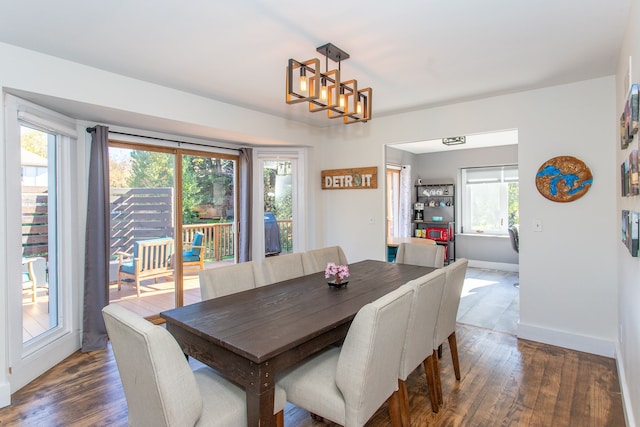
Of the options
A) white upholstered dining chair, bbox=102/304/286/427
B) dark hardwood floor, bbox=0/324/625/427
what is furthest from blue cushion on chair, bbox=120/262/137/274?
white upholstered dining chair, bbox=102/304/286/427

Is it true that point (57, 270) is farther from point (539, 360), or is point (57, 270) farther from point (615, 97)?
point (615, 97)

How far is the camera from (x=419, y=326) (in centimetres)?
198

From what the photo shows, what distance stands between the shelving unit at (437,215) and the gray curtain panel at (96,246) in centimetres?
581

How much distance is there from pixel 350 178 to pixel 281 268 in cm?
219

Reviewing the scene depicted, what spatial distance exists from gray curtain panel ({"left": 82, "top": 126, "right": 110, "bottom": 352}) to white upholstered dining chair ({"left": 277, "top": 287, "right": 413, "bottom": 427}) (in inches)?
98.3

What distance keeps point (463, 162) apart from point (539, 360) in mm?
4905

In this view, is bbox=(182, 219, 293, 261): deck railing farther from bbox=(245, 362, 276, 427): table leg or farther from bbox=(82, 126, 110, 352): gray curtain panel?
bbox=(245, 362, 276, 427): table leg

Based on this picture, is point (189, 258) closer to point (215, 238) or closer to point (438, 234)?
point (215, 238)

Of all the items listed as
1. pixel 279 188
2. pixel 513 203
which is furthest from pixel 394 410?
pixel 513 203

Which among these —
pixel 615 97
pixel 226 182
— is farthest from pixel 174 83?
pixel 615 97

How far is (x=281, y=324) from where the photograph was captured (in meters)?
1.80

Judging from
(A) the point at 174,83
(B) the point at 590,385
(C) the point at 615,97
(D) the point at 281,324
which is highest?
(A) the point at 174,83

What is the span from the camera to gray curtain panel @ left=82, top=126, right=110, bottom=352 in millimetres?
3344

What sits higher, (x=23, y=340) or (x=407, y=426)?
(x=23, y=340)
